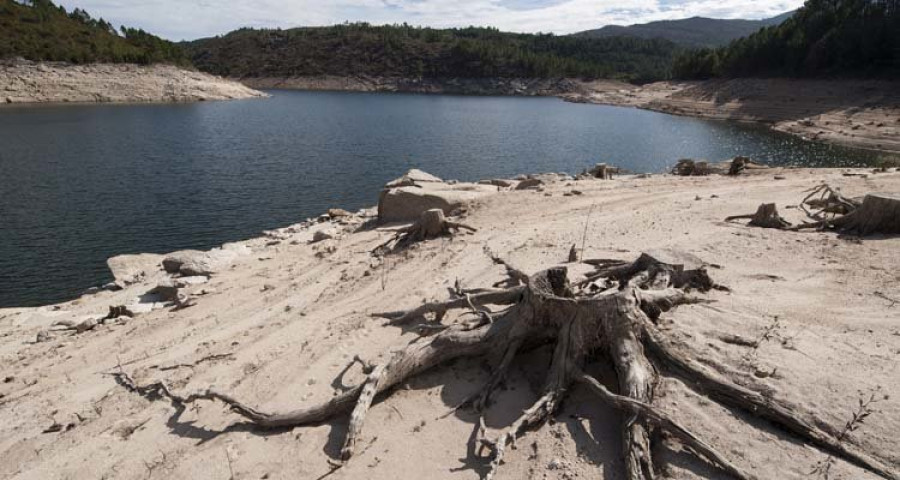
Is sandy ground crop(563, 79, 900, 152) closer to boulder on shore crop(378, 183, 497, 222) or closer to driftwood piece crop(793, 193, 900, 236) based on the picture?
driftwood piece crop(793, 193, 900, 236)

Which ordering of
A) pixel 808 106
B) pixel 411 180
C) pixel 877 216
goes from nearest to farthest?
1. pixel 877 216
2. pixel 411 180
3. pixel 808 106

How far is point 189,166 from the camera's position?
106 ft

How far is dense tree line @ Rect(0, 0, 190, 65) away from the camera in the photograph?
245 feet

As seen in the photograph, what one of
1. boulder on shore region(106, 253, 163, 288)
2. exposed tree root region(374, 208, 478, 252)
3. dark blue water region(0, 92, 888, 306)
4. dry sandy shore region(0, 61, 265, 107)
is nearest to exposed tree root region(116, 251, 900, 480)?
exposed tree root region(374, 208, 478, 252)

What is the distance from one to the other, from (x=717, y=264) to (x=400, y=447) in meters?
6.19

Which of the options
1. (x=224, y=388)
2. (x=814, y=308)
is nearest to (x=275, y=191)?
(x=224, y=388)

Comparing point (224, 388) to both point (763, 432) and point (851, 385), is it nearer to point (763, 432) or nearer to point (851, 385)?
point (763, 432)

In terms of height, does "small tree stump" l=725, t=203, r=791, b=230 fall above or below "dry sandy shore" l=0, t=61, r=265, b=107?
below

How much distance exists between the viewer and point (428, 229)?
1302 cm

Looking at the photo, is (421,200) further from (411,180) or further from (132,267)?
(132,267)

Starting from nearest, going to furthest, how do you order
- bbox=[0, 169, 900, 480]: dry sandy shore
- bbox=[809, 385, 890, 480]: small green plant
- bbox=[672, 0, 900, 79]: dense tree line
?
bbox=[809, 385, 890, 480]: small green plant < bbox=[0, 169, 900, 480]: dry sandy shore < bbox=[672, 0, 900, 79]: dense tree line

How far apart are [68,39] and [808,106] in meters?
108

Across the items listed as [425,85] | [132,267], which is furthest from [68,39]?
[132,267]

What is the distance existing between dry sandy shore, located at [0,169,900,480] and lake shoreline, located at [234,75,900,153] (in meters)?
44.6
